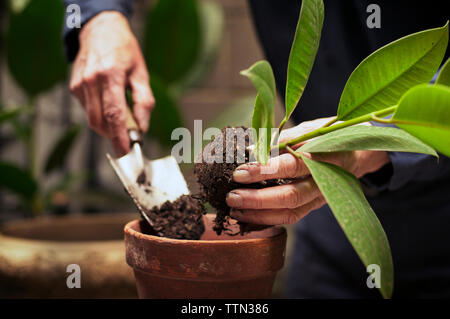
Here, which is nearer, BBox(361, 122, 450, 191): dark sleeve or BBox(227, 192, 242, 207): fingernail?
BBox(227, 192, 242, 207): fingernail

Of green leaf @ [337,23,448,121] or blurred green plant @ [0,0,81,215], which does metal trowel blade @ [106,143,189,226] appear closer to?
green leaf @ [337,23,448,121]

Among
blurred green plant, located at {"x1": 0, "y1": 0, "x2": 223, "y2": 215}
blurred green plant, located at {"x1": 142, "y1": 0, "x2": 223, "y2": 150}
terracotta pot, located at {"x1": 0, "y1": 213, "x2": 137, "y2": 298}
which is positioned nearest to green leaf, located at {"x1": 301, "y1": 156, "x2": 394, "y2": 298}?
terracotta pot, located at {"x1": 0, "y1": 213, "x2": 137, "y2": 298}

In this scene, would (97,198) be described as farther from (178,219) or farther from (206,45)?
(178,219)

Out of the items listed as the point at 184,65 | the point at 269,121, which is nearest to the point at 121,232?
the point at 184,65

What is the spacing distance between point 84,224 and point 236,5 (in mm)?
1572

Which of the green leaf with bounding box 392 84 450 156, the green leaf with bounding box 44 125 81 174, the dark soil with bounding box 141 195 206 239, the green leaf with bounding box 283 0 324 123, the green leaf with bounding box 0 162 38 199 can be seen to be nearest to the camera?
the green leaf with bounding box 392 84 450 156

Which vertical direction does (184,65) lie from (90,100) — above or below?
above

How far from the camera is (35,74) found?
1.24 meters

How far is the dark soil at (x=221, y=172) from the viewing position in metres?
0.46

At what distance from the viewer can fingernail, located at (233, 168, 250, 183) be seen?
1.40 ft

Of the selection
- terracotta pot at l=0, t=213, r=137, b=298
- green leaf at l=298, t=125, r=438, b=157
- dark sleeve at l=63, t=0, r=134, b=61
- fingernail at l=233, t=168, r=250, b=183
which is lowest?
terracotta pot at l=0, t=213, r=137, b=298

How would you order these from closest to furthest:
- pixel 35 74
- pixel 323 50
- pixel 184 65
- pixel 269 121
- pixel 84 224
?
pixel 269 121 < pixel 323 50 < pixel 84 224 < pixel 35 74 < pixel 184 65

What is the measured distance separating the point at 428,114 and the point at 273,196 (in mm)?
168
